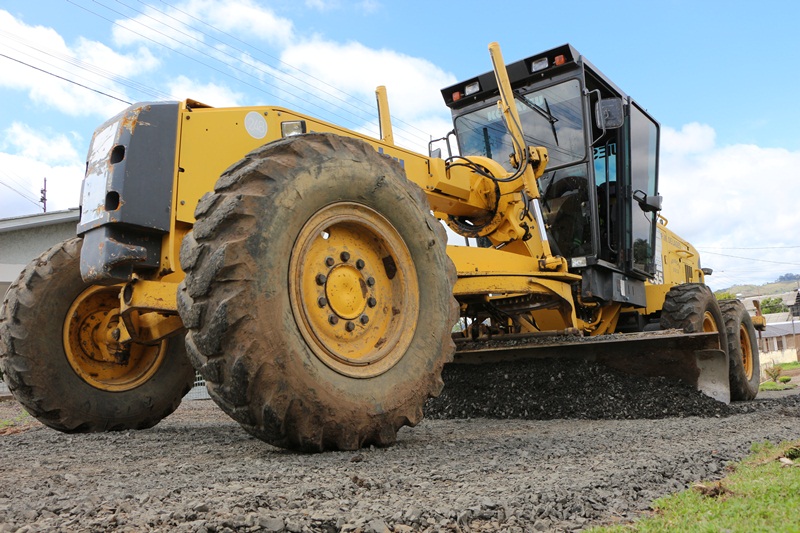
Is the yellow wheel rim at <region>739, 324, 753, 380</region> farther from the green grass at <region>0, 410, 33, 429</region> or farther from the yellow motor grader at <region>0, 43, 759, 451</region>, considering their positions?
the green grass at <region>0, 410, 33, 429</region>

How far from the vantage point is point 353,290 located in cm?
334

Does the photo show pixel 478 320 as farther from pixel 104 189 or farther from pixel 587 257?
pixel 104 189

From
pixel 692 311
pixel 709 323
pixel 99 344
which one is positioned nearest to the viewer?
pixel 99 344

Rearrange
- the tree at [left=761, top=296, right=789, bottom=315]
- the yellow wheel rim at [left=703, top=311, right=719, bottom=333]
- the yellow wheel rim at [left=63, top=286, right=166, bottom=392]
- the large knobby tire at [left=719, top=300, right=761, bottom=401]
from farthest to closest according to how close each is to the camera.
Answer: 1. the tree at [left=761, top=296, right=789, bottom=315]
2. the large knobby tire at [left=719, top=300, right=761, bottom=401]
3. the yellow wheel rim at [left=703, top=311, right=719, bottom=333]
4. the yellow wheel rim at [left=63, top=286, right=166, bottom=392]

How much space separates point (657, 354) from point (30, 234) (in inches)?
626

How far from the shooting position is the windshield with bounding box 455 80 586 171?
21.0 feet

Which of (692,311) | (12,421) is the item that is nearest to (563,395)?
(692,311)

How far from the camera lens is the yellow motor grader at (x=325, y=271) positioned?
9.18 ft

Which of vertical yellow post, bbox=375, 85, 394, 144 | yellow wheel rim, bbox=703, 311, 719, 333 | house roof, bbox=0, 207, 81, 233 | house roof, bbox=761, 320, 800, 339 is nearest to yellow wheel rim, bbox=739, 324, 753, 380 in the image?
yellow wheel rim, bbox=703, 311, 719, 333

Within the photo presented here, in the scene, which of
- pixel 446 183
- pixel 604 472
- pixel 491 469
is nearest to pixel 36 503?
pixel 491 469

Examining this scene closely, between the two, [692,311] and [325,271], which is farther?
[692,311]

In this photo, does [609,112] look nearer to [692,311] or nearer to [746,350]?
[692,311]

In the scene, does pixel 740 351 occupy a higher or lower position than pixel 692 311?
lower

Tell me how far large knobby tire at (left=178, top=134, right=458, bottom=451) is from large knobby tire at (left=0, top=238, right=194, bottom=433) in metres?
2.05
